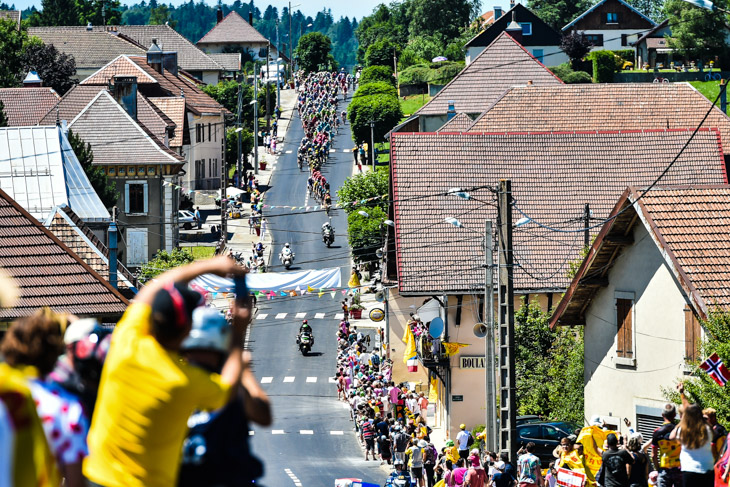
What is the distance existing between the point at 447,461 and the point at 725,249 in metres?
7.21

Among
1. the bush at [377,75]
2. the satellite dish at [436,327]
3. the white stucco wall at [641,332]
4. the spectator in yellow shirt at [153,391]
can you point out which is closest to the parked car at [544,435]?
the white stucco wall at [641,332]

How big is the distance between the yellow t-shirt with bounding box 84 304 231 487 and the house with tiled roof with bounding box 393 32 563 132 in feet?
191

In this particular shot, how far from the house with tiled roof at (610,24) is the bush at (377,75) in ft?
59.1

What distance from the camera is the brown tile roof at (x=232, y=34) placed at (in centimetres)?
16262

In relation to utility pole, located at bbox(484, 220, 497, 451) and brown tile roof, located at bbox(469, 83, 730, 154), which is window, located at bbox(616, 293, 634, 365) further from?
brown tile roof, located at bbox(469, 83, 730, 154)

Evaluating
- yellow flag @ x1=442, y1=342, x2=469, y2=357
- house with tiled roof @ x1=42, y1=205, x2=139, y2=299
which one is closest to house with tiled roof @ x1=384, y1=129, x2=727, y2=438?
yellow flag @ x1=442, y1=342, x2=469, y2=357

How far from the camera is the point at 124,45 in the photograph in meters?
115

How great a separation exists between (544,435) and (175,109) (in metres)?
54.4

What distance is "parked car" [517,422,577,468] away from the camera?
28500mm

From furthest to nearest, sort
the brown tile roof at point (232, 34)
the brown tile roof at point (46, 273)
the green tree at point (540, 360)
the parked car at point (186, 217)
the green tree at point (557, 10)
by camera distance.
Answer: the brown tile roof at point (232, 34), the green tree at point (557, 10), the parked car at point (186, 217), the green tree at point (540, 360), the brown tile roof at point (46, 273)

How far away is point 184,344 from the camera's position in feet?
21.5

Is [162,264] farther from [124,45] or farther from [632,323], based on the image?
[124,45]

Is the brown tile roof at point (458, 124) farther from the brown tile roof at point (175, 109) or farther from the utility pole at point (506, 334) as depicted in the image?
the utility pole at point (506, 334)

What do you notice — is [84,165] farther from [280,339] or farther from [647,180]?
[647,180]
